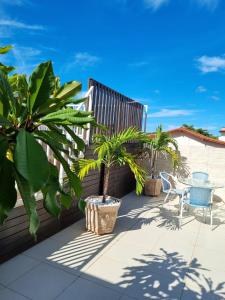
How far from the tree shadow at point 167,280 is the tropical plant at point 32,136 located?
1.65m

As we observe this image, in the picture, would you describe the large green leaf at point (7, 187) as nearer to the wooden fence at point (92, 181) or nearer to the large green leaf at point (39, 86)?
the large green leaf at point (39, 86)

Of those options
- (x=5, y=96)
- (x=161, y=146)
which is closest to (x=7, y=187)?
(x=5, y=96)

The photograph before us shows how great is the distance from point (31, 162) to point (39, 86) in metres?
0.46

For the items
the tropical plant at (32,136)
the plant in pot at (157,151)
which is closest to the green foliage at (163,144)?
the plant in pot at (157,151)

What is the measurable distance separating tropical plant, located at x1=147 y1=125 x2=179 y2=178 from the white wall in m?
0.31

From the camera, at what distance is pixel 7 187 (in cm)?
101

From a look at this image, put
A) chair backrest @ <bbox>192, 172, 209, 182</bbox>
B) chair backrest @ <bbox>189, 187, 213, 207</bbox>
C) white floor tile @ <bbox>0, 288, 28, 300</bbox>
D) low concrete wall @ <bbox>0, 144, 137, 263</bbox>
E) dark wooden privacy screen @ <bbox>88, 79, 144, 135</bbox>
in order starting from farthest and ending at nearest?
chair backrest @ <bbox>192, 172, 209, 182</bbox> → dark wooden privacy screen @ <bbox>88, 79, 144, 135</bbox> → chair backrest @ <bbox>189, 187, 213, 207</bbox> → low concrete wall @ <bbox>0, 144, 137, 263</bbox> → white floor tile @ <bbox>0, 288, 28, 300</bbox>

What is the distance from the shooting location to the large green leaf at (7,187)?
998 mm

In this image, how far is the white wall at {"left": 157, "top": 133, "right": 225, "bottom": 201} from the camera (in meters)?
6.61

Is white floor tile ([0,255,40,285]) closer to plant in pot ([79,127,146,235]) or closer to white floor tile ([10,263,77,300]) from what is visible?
white floor tile ([10,263,77,300])

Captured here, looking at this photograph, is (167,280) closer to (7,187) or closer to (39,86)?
(7,187)

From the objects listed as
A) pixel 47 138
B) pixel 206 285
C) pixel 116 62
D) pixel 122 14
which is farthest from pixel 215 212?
pixel 116 62

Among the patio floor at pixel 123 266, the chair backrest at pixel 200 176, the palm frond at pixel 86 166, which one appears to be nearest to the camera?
the patio floor at pixel 123 266

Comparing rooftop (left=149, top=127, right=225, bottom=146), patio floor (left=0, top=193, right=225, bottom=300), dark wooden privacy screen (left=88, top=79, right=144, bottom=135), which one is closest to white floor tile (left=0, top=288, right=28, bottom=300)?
patio floor (left=0, top=193, right=225, bottom=300)
